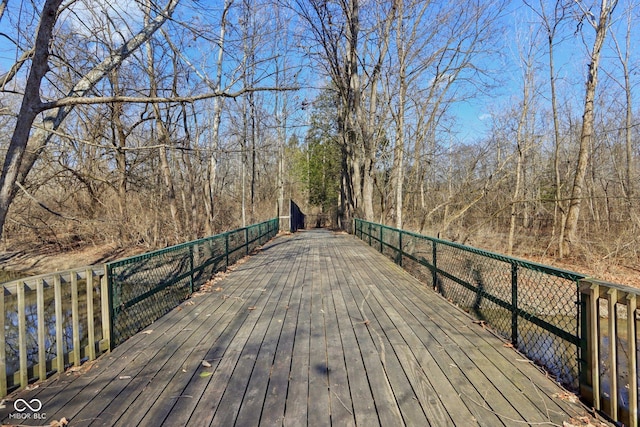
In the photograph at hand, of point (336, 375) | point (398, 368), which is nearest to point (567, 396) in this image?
point (398, 368)

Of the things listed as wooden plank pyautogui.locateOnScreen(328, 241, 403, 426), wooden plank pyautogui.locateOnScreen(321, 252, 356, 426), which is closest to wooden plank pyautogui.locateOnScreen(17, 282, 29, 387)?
wooden plank pyautogui.locateOnScreen(321, 252, 356, 426)

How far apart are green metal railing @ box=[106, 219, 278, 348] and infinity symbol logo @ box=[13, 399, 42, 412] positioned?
2.78ft

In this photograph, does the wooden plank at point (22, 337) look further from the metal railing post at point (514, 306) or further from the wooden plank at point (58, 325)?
the metal railing post at point (514, 306)

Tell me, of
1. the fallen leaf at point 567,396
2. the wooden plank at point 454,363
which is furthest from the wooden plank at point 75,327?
the fallen leaf at point 567,396

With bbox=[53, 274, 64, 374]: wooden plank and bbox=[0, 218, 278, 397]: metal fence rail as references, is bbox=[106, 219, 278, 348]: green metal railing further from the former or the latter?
bbox=[53, 274, 64, 374]: wooden plank

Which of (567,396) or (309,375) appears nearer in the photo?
(567,396)

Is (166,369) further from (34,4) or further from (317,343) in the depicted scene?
(34,4)

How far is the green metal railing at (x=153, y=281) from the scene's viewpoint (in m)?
3.20

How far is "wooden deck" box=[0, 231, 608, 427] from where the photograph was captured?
2082 mm

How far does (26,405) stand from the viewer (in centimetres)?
220

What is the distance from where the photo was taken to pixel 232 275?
6590 mm

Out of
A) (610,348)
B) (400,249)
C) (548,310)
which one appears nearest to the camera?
(610,348)

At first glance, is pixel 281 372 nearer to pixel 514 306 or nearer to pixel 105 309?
pixel 105 309

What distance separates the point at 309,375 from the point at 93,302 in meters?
2.93
